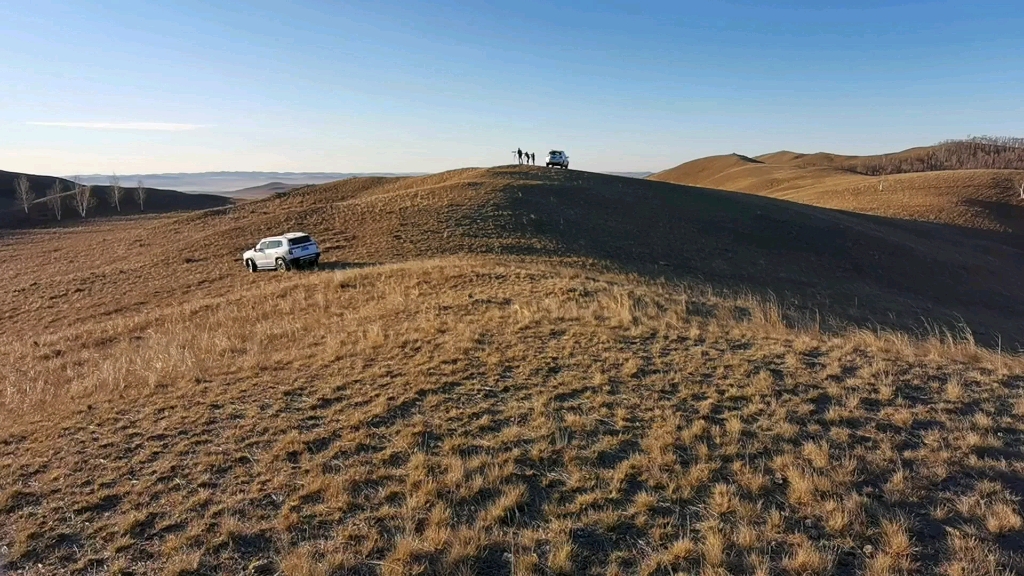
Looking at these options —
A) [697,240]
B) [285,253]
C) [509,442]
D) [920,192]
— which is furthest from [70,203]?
[920,192]

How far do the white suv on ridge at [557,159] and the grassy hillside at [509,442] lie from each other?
35.7 meters

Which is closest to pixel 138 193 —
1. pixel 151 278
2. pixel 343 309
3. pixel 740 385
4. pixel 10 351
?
pixel 151 278

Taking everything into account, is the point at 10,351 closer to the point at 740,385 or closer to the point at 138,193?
the point at 740,385

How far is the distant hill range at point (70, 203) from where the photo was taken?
6796 centimetres

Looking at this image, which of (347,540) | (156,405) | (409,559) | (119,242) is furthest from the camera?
(119,242)

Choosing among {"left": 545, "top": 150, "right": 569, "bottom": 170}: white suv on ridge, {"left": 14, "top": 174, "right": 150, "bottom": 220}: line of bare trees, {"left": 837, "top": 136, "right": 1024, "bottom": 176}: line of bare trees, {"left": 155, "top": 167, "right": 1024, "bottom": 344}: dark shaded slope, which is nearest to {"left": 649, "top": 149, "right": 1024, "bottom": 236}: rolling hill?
{"left": 155, "top": 167, "right": 1024, "bottom": 344}: dark shaded slope

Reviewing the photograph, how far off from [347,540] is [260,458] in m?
2.04

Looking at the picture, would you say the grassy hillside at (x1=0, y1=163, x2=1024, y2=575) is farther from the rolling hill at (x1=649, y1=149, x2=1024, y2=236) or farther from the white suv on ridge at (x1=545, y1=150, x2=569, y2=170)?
the rolling hill at (x1=649, y1=149, x2=1024, y2=236)

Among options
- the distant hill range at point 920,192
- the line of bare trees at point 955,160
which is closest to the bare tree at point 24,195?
the distant hill range at point 920,192

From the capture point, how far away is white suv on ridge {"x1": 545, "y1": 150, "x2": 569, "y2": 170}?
1933 inches

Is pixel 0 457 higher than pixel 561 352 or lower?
lower

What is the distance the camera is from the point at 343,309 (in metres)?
14.1

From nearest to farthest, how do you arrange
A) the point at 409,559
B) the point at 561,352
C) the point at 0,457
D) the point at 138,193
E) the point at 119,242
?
1. the point at 409,559
2. the point at 0,457
3. the point at 561,352
4. the point at 119,242
5. the point at 138,193

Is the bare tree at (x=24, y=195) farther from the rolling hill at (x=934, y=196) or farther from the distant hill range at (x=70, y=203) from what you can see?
the rolling hill at (x=934, y=196)
